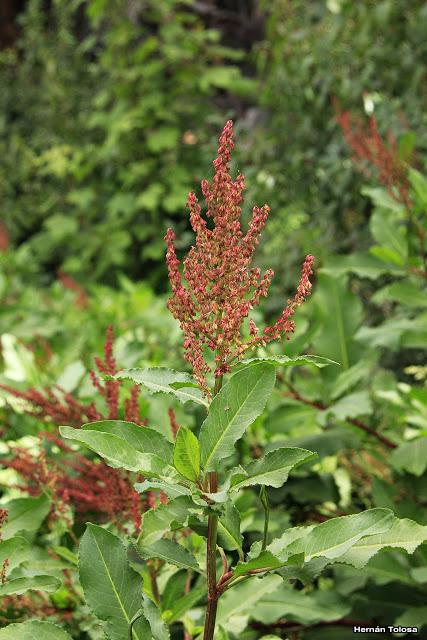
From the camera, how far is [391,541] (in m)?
1.01

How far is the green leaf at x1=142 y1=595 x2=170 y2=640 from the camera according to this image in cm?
102

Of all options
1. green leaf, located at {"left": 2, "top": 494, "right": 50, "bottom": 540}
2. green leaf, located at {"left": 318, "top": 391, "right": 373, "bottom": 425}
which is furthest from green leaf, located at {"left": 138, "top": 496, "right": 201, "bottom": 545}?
green leaf, located at {"left": 318, "top": 391, "right": 373, "bottom": 425}

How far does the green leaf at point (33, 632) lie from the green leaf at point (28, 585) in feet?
0.24

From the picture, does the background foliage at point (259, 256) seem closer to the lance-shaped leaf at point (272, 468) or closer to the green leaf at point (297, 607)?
the green leaf at point (297, 607)

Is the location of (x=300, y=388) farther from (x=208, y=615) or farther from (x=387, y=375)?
(x=208, y=615)

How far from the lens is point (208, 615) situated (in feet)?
3.29

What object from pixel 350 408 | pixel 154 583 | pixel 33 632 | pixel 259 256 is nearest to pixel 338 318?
pixel 350 408

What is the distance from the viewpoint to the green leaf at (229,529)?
1037 millimetres

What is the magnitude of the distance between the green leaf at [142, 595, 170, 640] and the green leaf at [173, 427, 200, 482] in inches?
7.9

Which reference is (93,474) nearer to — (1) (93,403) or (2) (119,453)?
(1) (93,403)

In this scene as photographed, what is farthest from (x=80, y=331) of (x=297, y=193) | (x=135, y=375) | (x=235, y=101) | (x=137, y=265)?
(x=235, y=101)

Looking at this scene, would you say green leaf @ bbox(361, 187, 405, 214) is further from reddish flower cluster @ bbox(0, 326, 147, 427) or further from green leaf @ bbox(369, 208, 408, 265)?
reddish flower cluster @ bbox(0, 326, 147, 427)

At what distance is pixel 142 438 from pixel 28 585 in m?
0.29

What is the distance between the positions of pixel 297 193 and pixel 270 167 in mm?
253
